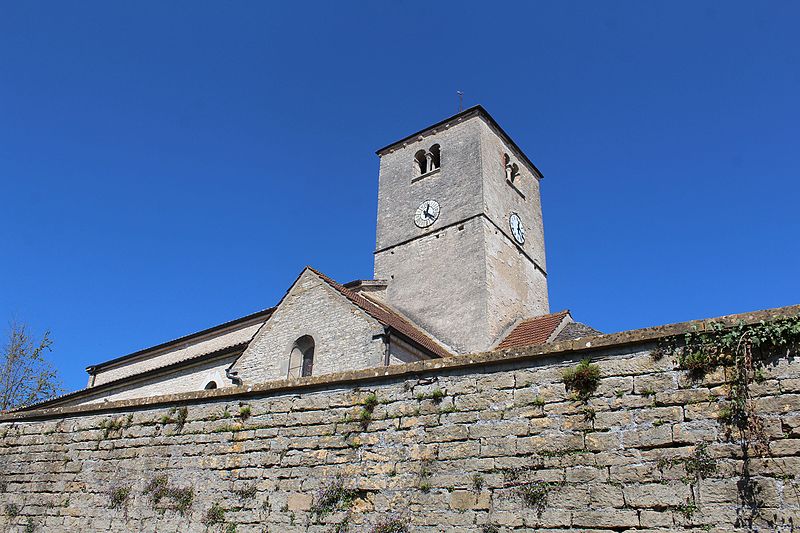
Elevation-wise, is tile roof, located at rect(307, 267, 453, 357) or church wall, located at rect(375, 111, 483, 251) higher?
church wall, located at rect(375, 111, 483, 251)

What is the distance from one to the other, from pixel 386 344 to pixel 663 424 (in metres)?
9.29

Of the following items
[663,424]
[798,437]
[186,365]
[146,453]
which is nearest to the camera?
[798,437]

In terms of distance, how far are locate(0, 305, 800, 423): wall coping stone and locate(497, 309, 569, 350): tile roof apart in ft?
32.7

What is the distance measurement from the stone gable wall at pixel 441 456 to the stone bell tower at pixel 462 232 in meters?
10.9

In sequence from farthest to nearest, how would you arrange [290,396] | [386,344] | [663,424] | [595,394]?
[386,344] → [290,396] → [595,394] → [663,424]

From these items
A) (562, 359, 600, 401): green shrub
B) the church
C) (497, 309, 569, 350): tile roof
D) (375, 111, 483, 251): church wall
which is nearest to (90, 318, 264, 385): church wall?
the church

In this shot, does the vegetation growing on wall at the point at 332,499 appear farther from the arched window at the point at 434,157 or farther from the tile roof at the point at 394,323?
the arched window at the point at 434,157

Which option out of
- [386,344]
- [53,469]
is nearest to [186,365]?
[386,344]

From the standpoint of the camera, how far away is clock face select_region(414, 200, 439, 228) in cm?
2123

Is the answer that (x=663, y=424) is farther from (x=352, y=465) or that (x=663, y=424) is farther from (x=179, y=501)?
(x=179, y=501)

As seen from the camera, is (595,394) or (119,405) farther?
(119,405)

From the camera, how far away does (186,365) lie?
22594 millimetres

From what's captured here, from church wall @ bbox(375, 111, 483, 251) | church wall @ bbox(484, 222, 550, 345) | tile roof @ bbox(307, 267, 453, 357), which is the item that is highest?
church wall @ bbox(375, 111, 483, 251)

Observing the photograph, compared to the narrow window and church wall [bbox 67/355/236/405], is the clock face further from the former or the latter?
church wall [bbox 67/355/236/405]
